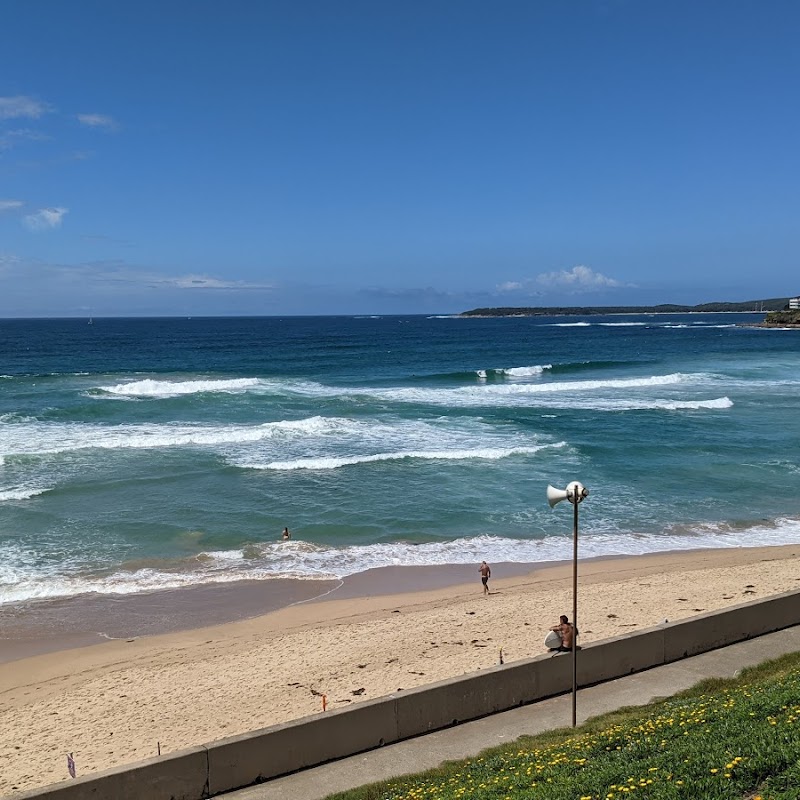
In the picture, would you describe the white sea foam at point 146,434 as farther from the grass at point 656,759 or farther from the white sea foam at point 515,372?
the grass at point 656,759

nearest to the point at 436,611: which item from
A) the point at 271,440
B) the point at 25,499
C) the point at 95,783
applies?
the point at 95,783

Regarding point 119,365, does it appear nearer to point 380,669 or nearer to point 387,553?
point 387,553

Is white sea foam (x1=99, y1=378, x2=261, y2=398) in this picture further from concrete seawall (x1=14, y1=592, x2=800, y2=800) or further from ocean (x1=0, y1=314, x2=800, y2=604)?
concrete seawall (x1=14, y1=592, x2=800, y2=800)

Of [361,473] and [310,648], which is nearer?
[310,648]

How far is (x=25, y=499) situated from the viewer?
25375mm

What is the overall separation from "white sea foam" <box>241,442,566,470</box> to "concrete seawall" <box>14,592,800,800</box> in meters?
18.2

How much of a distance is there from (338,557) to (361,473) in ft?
26.2

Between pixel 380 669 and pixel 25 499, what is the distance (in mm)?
16417

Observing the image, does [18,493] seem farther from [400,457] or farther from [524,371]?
[524,371]

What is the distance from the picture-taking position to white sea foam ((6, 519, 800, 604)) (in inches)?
745

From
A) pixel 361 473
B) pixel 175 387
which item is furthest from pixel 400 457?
pixel 175 387

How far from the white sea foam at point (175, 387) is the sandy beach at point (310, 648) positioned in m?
31.8

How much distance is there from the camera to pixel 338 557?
68.9 feet

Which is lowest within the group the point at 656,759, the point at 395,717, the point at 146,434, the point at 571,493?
the point at 395,717
